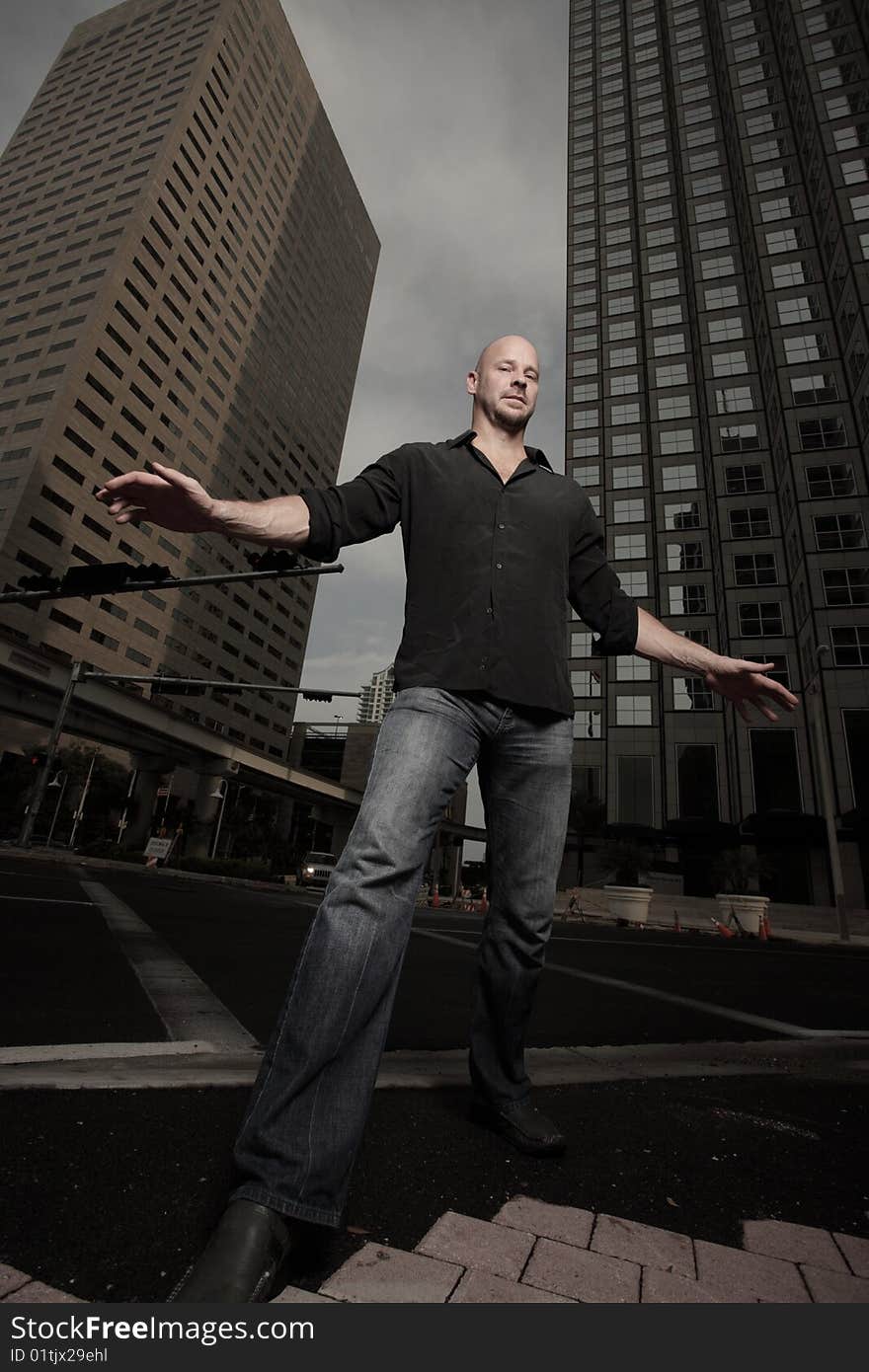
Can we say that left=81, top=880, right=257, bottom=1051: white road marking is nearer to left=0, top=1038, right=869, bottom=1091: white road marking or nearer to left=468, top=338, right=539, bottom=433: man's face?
left=0, top=1038, right=869, bottom=1091: white road marking

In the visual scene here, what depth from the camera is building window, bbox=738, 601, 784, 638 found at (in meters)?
38.0

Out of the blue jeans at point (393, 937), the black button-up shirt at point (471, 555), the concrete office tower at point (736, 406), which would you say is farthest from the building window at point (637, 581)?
the blue jeans at point (393, 937)

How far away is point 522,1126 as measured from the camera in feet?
5.26

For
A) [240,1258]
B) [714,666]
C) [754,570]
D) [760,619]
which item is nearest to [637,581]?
[754,570]

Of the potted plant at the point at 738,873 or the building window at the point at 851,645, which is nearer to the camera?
the potted plant at the point at 738,873

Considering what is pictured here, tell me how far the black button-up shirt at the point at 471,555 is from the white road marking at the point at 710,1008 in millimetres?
2984

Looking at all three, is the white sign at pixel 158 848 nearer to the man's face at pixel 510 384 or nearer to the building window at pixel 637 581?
the man's face at pixel 510 384

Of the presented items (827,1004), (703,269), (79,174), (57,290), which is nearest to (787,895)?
(827,1004)

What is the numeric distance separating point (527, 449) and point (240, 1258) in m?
2.14

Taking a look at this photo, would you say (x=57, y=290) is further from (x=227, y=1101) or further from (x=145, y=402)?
(x=227, y=1101)

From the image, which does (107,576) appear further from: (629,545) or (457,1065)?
(629,545)

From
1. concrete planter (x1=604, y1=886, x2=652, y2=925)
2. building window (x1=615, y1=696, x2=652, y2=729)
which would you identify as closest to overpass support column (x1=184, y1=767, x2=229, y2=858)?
building window (x1=615, y1=696, x2=652, y2=729)

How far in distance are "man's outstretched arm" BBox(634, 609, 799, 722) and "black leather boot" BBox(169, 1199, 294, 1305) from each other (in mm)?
1727

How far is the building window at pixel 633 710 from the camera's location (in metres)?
40.8
